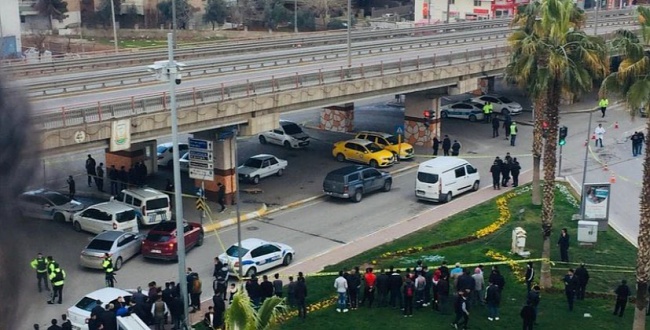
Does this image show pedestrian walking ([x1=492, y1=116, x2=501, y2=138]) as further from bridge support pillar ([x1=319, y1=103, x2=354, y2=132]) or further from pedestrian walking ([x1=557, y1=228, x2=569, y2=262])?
pedestrian walking ([x1=557, y1=228, x2=569, y2=262])

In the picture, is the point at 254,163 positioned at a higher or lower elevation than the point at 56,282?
higher

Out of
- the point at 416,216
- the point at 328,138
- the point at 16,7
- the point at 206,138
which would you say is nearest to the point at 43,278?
the point at 206,138

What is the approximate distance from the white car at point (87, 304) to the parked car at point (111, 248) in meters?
4.36

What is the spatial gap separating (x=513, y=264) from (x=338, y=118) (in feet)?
80.1

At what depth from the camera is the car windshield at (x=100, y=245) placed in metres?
27.9

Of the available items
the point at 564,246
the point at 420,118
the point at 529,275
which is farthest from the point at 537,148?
the point at 420,118

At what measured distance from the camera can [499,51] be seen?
49.7 metres

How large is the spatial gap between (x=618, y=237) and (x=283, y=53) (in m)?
25.2

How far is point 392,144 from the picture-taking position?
44.0 meters

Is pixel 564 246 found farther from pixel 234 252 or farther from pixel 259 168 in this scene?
pixel 259 168

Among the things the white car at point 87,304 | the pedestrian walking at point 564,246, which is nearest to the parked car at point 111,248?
the white car at point 87,304

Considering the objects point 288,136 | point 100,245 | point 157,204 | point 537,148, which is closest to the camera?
point 100,245

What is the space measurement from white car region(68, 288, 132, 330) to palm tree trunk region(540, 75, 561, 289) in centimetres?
1164

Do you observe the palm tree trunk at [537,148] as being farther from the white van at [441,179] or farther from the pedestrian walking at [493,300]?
the pedestrian walking at [493,300]
